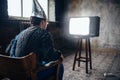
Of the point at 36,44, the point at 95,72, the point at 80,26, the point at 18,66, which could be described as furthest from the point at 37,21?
the point at 95,72

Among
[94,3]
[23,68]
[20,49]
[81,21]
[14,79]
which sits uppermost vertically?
[94,3]

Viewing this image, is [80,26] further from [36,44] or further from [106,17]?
[106,17]

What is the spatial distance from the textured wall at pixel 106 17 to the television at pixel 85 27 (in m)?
2.76

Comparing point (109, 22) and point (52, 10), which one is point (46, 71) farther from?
point (109, 22)

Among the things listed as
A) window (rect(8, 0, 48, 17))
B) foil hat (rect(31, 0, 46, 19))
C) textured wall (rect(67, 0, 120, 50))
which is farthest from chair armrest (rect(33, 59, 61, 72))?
textured wall (rect(67, 0, 120, 50))

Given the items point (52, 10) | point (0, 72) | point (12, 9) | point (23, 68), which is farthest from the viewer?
point (52, 10)

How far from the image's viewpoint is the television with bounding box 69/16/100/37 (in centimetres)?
454

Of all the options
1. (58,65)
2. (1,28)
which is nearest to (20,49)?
(58,65)

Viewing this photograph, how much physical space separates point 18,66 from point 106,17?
6.21 m

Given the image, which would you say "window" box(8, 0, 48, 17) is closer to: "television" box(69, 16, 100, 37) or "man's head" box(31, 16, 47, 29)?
"television" box(69, 16, 100, 37)

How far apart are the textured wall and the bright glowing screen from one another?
2.98 meters

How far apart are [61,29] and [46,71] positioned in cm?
552

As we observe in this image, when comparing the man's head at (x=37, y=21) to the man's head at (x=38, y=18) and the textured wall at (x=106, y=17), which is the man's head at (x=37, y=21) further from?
the textured wall at (x=106, y=17)

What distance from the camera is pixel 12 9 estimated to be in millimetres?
5129
